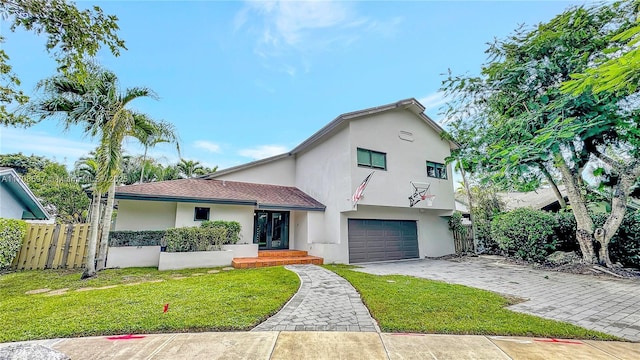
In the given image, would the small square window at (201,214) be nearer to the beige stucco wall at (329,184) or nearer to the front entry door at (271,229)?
the front entry door at (271,229)

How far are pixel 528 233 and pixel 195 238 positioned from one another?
14069mm

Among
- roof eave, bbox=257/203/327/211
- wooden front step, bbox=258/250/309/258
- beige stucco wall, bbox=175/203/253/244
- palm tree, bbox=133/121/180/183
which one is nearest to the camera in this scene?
palm tree, bbox=133/121/180/183

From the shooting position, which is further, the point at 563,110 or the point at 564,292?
the point at 563,110

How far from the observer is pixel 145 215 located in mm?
11406

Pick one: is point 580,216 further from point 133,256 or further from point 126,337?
point 133,256

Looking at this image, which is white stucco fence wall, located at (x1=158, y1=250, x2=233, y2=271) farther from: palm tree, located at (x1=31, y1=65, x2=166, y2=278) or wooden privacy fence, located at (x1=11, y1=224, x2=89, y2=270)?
wooden privacy fence, located at (x1=11, y1=224, x2=89, y2=270)

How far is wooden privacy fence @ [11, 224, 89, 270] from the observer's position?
9.51m

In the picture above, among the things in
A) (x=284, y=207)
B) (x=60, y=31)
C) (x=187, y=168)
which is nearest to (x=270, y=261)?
(x=284, y=207)

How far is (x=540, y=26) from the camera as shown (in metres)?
9.90

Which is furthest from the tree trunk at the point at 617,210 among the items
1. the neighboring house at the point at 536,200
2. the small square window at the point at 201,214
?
the small square window at the point at 201,214

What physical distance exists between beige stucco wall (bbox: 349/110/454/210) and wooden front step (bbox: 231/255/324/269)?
3.31 metres

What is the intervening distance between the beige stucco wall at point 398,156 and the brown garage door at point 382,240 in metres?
1.48

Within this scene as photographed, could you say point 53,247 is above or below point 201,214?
below

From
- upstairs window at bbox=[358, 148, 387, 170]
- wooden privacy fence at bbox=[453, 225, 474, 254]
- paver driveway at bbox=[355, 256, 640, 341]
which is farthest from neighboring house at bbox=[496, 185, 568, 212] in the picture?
upstairs window at bbox=[358, 148, 387, 170]
